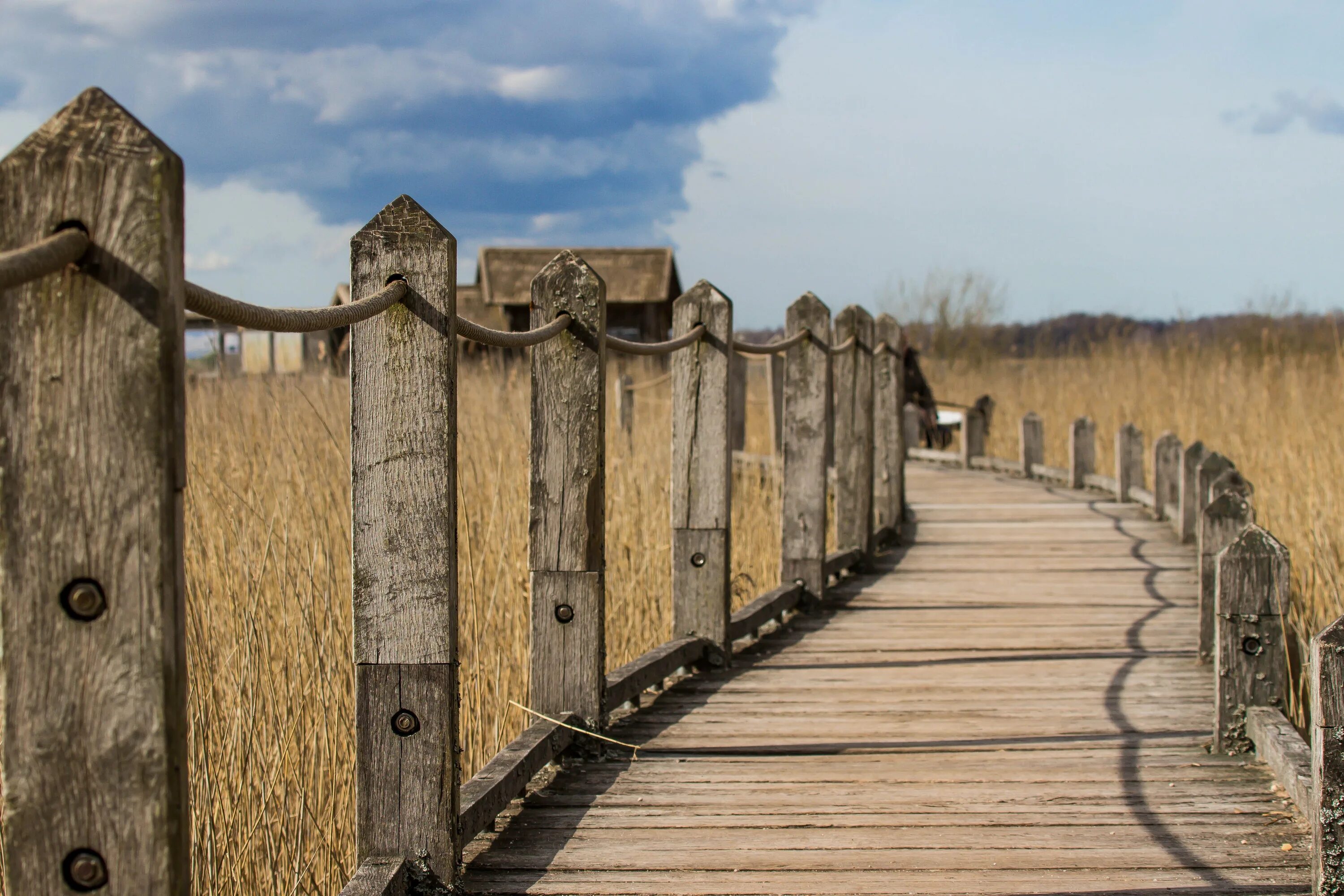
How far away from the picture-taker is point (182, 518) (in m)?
1.49

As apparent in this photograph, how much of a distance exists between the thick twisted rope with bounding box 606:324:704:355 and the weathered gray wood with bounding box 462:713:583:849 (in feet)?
3.67

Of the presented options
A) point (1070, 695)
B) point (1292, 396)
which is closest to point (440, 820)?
point (1070, 695)

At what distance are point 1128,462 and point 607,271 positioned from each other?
18.1m

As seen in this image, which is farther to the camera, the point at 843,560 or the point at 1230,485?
the point at 843,560

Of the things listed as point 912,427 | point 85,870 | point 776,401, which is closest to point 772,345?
point 85,870

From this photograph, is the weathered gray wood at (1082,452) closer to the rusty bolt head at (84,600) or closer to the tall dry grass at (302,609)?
the tall dry grass at (302,609)

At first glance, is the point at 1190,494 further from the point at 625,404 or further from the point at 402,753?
the point at 402,753

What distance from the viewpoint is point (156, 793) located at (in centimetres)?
148

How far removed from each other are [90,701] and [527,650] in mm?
2801

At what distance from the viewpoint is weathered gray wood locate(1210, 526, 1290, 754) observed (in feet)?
11.7

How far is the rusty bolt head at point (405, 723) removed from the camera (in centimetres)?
255

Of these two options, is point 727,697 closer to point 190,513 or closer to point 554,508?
point 554,508

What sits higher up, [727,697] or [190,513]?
[190,513]

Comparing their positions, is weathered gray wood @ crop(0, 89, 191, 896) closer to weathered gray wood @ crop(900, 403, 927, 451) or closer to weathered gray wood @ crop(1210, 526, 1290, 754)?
weathered gray wood @ crop(1210, 526, 1290, 754)
